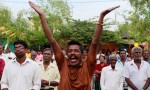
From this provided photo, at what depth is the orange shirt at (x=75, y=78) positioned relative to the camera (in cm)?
481

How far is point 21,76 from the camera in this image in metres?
7.04

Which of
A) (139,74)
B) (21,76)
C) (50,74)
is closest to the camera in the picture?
(21,76)

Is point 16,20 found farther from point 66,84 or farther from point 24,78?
point 66,84

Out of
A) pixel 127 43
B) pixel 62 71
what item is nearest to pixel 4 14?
pixel 127 43

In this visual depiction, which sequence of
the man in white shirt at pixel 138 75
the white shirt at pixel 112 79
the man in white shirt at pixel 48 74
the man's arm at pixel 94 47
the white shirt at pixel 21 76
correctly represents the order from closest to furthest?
the man's arm at pixel 94 47 → the white shirt at pixel 21 76 → the man in white shirt at pixel 48 74 → the man in white shirt at pixel 138 75 → the white shirt at pixel 112 79

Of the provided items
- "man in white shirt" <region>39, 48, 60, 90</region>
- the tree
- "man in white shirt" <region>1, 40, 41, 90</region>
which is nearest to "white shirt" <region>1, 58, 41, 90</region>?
"man in white shirt" <region>1, 40, 41, 90</region>

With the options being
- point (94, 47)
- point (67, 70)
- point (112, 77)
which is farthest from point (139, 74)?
point (67, 70)

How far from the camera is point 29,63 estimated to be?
723cm

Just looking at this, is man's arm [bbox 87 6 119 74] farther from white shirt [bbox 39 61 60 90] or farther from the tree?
the tree

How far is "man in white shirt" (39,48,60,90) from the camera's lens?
812cm

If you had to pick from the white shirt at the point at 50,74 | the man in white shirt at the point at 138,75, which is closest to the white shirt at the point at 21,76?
the white shirt at the point at 50,74

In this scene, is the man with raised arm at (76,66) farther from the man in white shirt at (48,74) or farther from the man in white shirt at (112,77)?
the man in white shirt at (112,77)

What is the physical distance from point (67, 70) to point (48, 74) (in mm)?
3422

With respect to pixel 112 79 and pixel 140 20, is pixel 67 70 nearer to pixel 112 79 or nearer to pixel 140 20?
pixel 112 79
